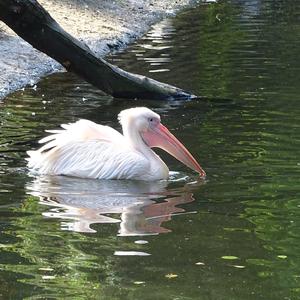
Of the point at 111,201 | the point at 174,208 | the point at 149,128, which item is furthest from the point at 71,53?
the point at 174,208

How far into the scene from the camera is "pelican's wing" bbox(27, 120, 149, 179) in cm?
902

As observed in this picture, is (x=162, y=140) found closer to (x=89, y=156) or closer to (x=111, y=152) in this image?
(x=111, y=152)

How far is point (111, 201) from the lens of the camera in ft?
26.2

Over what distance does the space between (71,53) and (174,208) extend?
15.9ft

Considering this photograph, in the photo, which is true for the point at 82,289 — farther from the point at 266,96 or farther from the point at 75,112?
the point at 266,96

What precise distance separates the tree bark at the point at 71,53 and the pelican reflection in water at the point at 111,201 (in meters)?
3.08

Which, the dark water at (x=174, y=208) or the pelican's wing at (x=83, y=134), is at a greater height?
the pelican's wing at (x=83, y=134)

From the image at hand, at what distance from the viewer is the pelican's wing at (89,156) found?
9016 mm

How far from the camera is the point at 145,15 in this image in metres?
24.0

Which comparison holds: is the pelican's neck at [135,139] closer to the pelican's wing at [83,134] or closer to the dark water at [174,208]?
the pelican's wing at [83,134]

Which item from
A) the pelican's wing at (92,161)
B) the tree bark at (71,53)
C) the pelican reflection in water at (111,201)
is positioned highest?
the tree bark at (71,53)

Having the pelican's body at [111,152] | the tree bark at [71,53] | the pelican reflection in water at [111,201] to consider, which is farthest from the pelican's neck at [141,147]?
the tree bark at [71,53]

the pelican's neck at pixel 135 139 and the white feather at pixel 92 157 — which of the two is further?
the pelican's neck at pixel 135 139

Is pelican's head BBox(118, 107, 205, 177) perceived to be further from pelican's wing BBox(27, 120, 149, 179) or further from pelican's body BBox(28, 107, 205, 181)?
pelican's wing BBox(27, 120, 149, 179)
